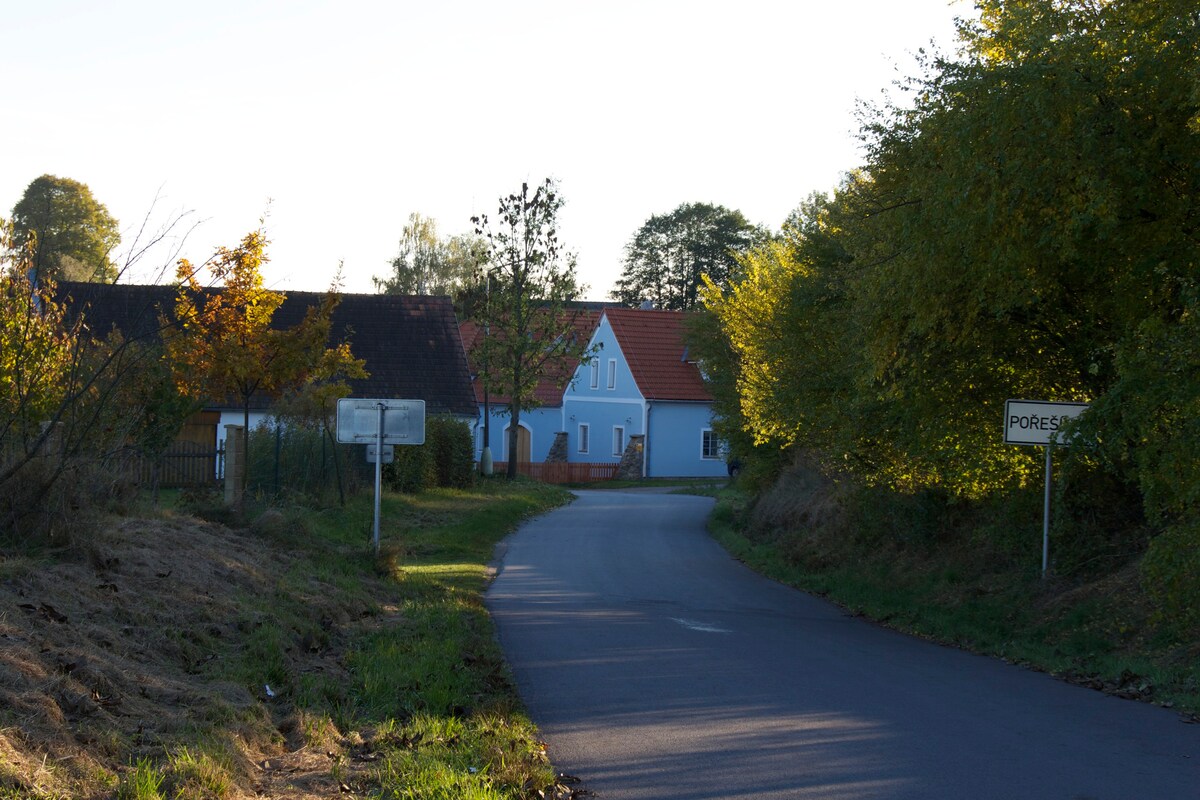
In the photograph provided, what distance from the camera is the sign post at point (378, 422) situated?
61.9 ft

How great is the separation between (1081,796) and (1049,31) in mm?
8298

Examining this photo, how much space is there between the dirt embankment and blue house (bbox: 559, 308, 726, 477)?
47651 mm

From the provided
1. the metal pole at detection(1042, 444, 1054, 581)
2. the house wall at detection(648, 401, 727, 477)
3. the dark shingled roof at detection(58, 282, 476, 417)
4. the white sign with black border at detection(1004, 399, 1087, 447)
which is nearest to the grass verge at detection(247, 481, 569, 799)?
the white sign with black border at detection(1004, 399, 1087, 447)

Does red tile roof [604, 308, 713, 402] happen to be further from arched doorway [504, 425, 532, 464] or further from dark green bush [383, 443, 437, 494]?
dark green bush [383, 443, 437, 494]

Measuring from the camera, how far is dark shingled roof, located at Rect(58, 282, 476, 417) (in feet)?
135

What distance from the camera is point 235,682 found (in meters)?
8.53

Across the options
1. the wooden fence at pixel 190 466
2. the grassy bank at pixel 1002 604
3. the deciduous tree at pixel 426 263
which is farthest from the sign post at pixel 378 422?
the deciduous tree at pixel 426 263

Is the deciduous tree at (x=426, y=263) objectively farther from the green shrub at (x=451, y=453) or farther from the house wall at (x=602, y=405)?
the green shrub at (x=451, y=453)

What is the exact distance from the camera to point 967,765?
7.65 meters

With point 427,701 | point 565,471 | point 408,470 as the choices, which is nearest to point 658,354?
point 565,471

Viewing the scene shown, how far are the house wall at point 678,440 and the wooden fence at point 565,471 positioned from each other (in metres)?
2.19

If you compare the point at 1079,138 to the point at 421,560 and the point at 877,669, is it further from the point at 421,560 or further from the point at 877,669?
the point at 421,560

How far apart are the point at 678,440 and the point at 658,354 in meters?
4.70

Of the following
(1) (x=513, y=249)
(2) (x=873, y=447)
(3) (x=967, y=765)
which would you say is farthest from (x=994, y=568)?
(1) (x=513, y=249)
